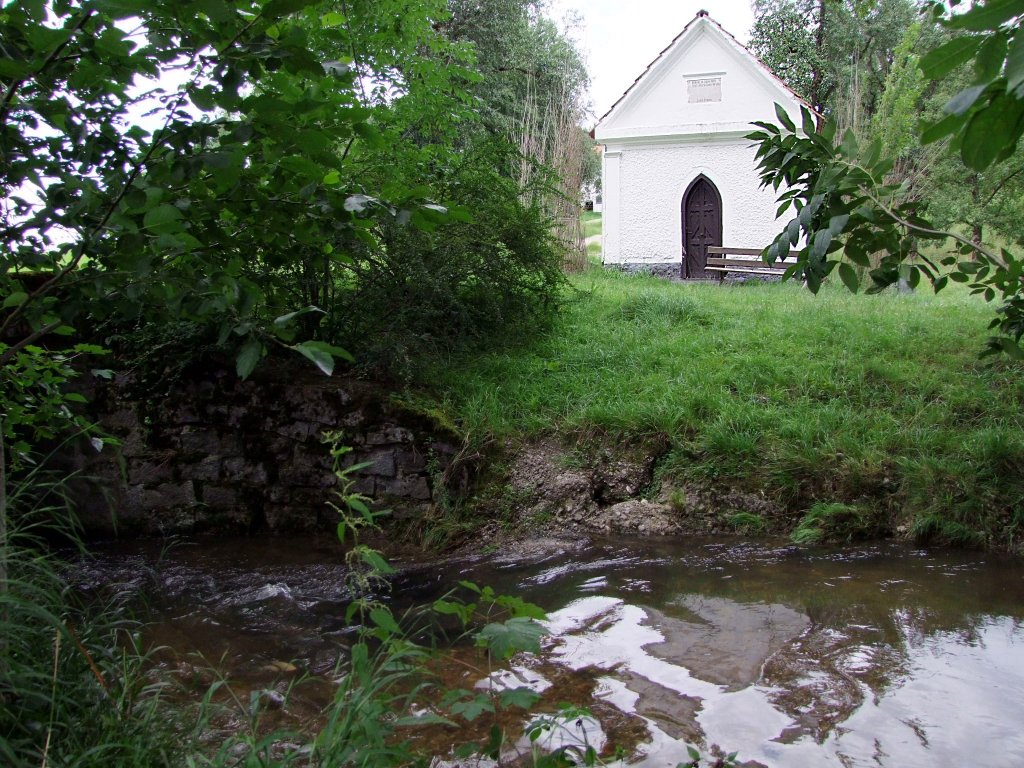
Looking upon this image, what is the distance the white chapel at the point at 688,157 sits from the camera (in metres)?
16.8

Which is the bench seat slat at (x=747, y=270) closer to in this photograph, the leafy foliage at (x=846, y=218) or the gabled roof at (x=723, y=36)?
the gabled roof at (x=723, y=36)

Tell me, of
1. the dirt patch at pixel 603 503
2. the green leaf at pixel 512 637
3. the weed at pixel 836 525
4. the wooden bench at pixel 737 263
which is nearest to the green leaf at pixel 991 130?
the green leaf at pixel 512 637

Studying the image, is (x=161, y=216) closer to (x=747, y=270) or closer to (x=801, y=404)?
(x=801, y=404)

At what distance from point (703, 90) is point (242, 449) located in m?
13.2

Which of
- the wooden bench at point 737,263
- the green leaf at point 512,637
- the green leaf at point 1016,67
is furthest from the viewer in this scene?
the wooden bench at point 737,263

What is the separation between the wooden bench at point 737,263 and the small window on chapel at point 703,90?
Result: 10.6ft

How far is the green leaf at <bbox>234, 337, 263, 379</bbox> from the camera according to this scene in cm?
212

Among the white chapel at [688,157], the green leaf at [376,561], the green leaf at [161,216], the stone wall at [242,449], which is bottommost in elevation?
the stone wall at [242,449]

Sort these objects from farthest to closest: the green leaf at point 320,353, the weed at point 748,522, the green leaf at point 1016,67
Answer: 1. the weed at point 748,522
2. the green leaf at point 320,353
3. the green leaf at point 1016,67

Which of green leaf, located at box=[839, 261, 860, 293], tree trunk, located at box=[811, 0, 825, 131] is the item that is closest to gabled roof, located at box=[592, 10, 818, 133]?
tree trunk, located at box=[811, 0, 825, 131]

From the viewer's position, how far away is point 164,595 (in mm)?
5852

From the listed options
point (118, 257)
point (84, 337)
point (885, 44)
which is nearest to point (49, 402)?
point (118, 257)

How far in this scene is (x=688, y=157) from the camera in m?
17.3

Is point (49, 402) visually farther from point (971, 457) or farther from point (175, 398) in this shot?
point (971, 457)
